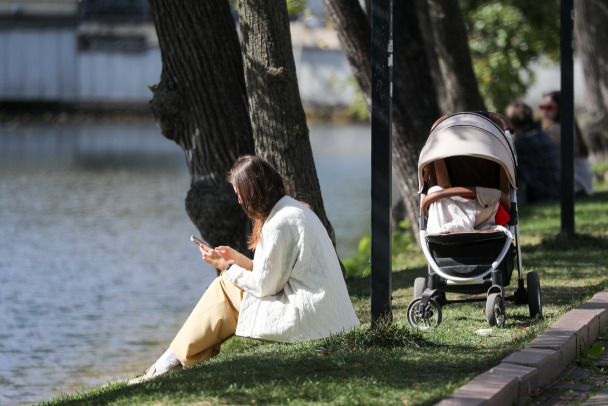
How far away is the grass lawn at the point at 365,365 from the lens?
4.98 metres

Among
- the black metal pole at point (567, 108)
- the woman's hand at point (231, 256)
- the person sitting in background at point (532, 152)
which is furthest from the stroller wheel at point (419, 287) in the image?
the person sitting in background at point (532, 152)

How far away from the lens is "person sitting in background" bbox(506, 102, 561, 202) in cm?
1333

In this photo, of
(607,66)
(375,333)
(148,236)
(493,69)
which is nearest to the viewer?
(375,333)

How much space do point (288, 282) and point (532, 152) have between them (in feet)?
26.1

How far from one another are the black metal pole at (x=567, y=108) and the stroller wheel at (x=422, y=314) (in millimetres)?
3744

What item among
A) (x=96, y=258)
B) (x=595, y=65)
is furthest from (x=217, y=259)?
(x=595, y=65)

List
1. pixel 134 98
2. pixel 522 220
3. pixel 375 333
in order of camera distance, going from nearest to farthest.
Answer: pixel 375 333 → pixel 522 220 → pixel 134 98

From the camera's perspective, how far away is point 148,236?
16.7 m

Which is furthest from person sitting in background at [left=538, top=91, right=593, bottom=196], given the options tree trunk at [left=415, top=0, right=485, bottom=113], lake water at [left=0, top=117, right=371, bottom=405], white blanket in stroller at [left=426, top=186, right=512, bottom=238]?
white blanket in stroller at [left=426, top=186, right=512, bottom=238]

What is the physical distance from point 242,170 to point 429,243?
5.37 ft

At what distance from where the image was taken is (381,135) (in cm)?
603

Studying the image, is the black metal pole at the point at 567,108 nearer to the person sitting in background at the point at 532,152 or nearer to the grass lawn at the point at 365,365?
the grass lawn at the point at 365,365

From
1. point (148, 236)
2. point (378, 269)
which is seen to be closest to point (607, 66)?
point (148, 236)

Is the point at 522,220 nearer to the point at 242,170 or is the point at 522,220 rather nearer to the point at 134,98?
the point at 242,170
